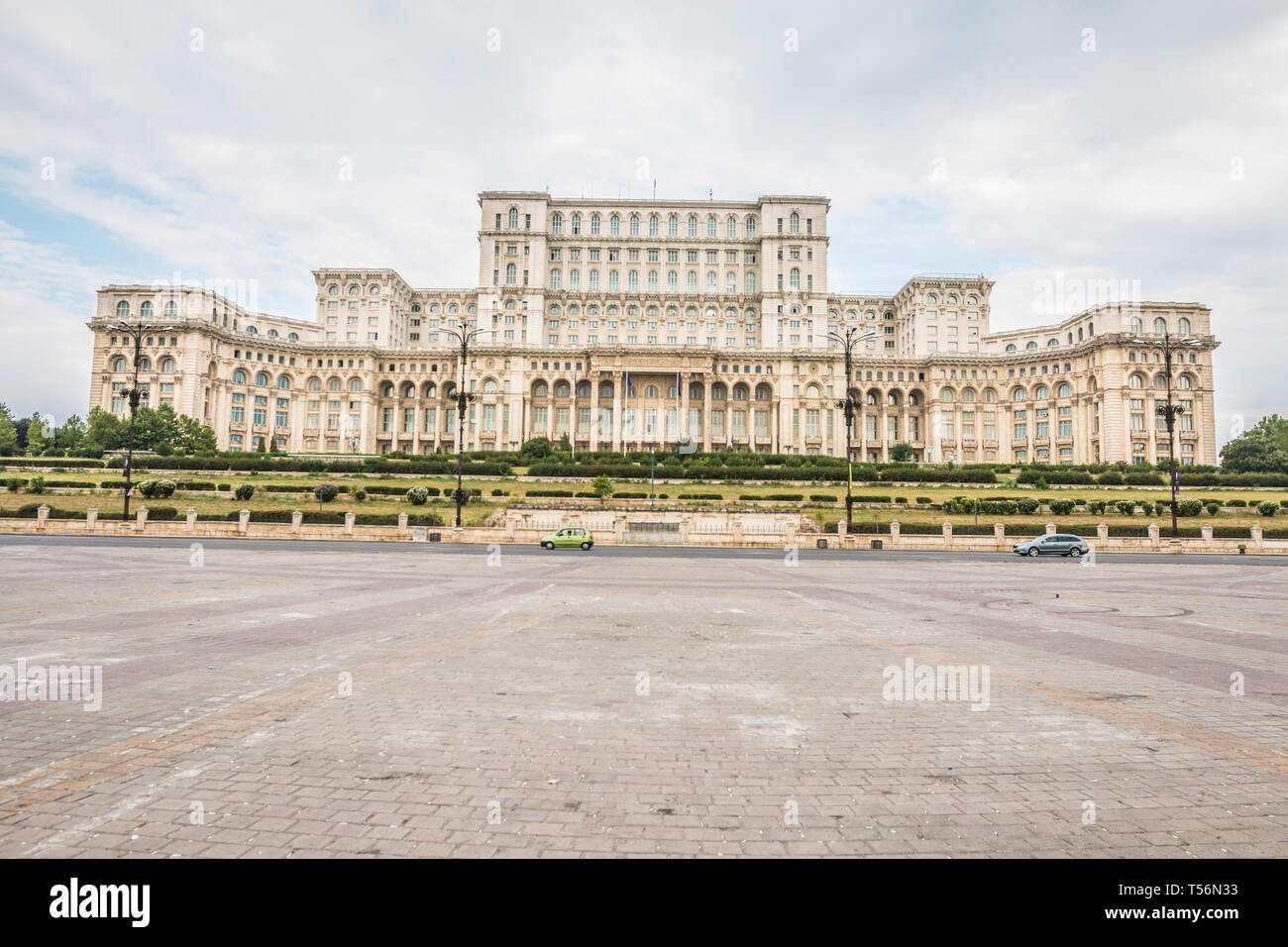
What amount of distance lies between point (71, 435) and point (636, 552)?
91.9 m

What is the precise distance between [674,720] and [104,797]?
4.11m

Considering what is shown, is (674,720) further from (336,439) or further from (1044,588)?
(336,439)

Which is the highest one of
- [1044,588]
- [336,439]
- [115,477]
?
[336,439]

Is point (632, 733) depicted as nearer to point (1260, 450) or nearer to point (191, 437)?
point (191, 437)

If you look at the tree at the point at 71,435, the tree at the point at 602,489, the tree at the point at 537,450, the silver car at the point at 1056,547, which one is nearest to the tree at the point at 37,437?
the tree at the point at 71,435

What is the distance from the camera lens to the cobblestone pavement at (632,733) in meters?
3.66

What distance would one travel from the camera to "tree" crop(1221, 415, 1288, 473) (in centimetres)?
7875

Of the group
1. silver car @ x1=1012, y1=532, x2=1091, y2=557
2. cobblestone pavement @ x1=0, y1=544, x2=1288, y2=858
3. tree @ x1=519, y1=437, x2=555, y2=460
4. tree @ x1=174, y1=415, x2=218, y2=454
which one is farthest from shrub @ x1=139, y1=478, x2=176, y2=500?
silver car @ x1=1012, y1=532, x2=1091, y2=557

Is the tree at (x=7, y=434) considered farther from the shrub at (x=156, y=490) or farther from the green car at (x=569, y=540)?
the green car at (x=569, y=540)

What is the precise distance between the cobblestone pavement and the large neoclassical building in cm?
8088

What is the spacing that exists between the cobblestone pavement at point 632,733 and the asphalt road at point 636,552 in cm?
1660

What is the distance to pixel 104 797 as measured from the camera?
3.98 metres
